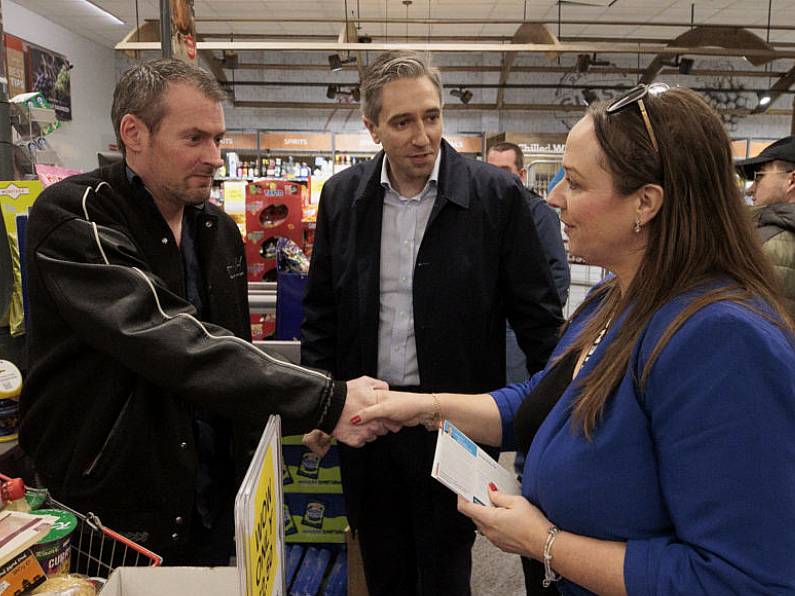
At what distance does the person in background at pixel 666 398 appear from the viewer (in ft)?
2.95

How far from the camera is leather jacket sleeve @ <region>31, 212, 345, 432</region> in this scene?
1370 mm

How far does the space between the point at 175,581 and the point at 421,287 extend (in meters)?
1.14

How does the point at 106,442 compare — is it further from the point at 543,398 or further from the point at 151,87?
the point at 543,398

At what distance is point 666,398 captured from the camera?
3.15 feet

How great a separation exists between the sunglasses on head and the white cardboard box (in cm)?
94

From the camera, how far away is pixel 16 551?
3.09 ft

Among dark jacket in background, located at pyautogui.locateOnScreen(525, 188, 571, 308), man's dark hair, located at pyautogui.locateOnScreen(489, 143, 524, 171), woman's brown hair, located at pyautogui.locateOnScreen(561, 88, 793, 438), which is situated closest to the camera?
woman's brown hair, located at pyautogui.locateOnScreen(561, 88, 793, 438)

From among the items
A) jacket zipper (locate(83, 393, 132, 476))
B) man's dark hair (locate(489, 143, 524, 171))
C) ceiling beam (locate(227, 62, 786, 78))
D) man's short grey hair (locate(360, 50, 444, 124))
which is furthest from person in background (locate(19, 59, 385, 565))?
ceiling beam (locate(227, 62, 786, 78))

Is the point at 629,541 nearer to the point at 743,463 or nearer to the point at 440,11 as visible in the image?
the point at 743,463

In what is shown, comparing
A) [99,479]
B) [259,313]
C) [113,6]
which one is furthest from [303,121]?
[99,479]

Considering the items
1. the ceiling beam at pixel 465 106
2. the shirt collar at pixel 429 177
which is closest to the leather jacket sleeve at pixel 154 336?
the shirt collar at pixel 429 177

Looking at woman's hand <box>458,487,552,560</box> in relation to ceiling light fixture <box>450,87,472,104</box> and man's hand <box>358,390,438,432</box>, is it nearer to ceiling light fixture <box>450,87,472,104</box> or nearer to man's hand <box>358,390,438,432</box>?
man's hand <box>358,390,438,432</box>

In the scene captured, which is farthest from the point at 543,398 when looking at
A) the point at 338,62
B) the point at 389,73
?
the point at 338,62

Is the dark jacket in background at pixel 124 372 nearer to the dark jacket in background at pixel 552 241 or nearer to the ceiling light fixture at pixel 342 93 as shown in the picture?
the dark jacket in background at pixel 552 241
